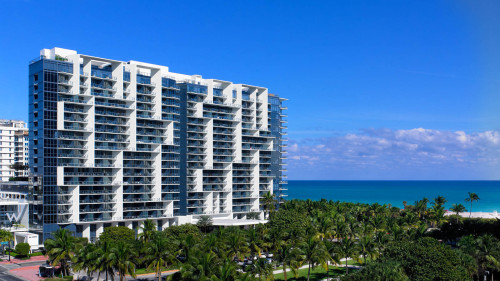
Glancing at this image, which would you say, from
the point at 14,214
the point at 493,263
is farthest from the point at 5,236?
the point at 493,263

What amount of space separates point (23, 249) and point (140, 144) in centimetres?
3686

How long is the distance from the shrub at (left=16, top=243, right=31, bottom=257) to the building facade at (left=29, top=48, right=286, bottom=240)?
490cm

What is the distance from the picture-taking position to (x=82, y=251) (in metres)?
67.7

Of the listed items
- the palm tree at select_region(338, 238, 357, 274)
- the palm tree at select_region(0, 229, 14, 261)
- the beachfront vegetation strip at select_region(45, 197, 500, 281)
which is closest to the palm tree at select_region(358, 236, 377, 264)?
the beachfront vegetation strip at select_region(45, 197, 500, 281)

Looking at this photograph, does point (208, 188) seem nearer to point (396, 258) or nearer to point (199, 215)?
point (199, 215)

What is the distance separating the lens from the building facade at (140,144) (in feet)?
345

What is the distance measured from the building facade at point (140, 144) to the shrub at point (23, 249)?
4902 millimetres

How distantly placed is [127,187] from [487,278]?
8211 centimetres

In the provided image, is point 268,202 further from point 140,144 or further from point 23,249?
point 23,249

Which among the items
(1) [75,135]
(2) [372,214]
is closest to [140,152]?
(1) [75,135]

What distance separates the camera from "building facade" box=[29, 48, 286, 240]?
105 metres

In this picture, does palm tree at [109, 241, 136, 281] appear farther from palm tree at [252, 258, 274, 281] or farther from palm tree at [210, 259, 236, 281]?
palm tree at [252, 258, 274, 281]

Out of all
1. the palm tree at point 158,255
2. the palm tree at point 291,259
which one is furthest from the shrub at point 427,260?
the palm tree at point 158,255

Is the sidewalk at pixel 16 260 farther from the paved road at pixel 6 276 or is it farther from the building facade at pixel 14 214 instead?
the building facade at pixel 14 214
